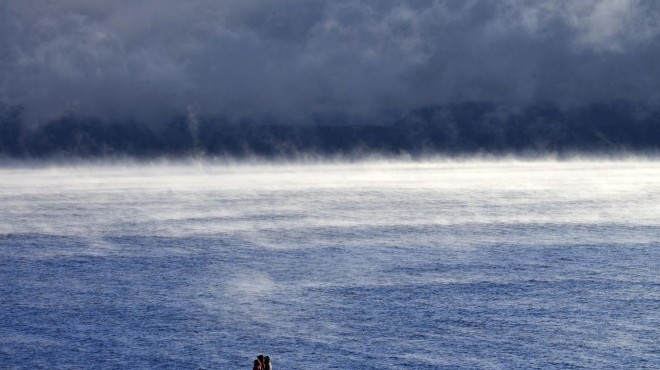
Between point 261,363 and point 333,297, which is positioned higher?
point 261,363

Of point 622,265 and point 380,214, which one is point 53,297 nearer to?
point 622,265

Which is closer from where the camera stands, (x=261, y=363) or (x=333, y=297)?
(x=261, y=363)

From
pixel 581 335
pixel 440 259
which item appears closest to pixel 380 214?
pixel 440 259

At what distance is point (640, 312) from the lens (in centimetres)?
7019

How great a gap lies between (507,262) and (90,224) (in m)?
94.0

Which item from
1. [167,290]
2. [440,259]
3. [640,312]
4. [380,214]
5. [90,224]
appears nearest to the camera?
[640,312]

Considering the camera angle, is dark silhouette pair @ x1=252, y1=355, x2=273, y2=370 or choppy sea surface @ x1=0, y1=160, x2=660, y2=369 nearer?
dark silhouette pair @ x1=252, y1=355, x2=273, y2=370

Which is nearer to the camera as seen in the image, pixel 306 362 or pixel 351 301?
pixel 306 362

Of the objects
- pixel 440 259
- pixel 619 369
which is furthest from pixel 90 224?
pixel 619 369

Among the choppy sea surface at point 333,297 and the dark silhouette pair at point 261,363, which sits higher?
the dark silhouette pair at point 261,363

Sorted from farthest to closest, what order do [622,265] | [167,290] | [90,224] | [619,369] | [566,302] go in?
[90,224], [622,265], [167,290], [566,302], [619,369]

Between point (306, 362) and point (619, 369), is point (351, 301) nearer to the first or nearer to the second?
point (306, 362)

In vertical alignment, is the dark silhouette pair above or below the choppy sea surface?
above

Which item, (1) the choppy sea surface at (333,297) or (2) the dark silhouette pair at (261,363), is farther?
(1) the choppy sea surface at (333,297)
